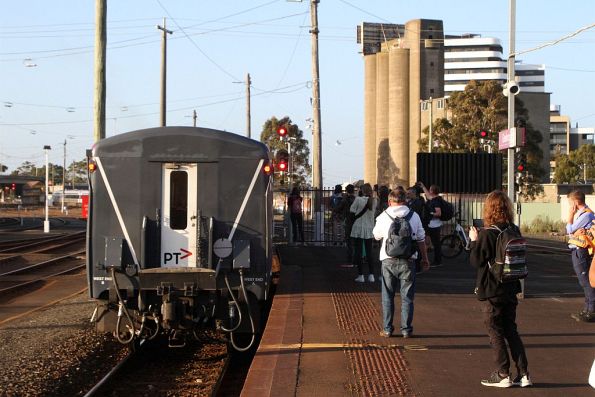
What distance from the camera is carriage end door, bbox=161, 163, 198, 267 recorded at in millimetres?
9578

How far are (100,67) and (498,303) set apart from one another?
14.5 metres

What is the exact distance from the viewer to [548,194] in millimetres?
70750

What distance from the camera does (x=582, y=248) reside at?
1077 cm

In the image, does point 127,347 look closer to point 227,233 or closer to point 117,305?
point 117,305

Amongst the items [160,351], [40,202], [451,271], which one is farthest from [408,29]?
[160,351]

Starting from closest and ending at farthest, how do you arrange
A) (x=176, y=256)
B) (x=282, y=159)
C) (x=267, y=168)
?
(x=176, y=256), (x=267, y=168), (x=282, y=159)

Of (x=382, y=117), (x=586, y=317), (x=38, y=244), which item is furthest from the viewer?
(x=382, y=117)

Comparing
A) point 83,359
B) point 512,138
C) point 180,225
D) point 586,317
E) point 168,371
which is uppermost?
point 512,138

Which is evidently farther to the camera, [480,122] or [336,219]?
[480,122]

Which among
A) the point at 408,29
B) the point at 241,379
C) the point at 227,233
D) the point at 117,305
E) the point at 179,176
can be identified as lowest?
the point at 241,379

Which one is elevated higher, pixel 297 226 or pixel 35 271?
pixel 297 226

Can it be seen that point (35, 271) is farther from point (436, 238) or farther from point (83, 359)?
point (83, 359)

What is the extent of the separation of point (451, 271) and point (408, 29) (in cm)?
7608

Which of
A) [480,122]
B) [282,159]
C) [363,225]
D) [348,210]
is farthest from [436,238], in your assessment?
[480,122]
